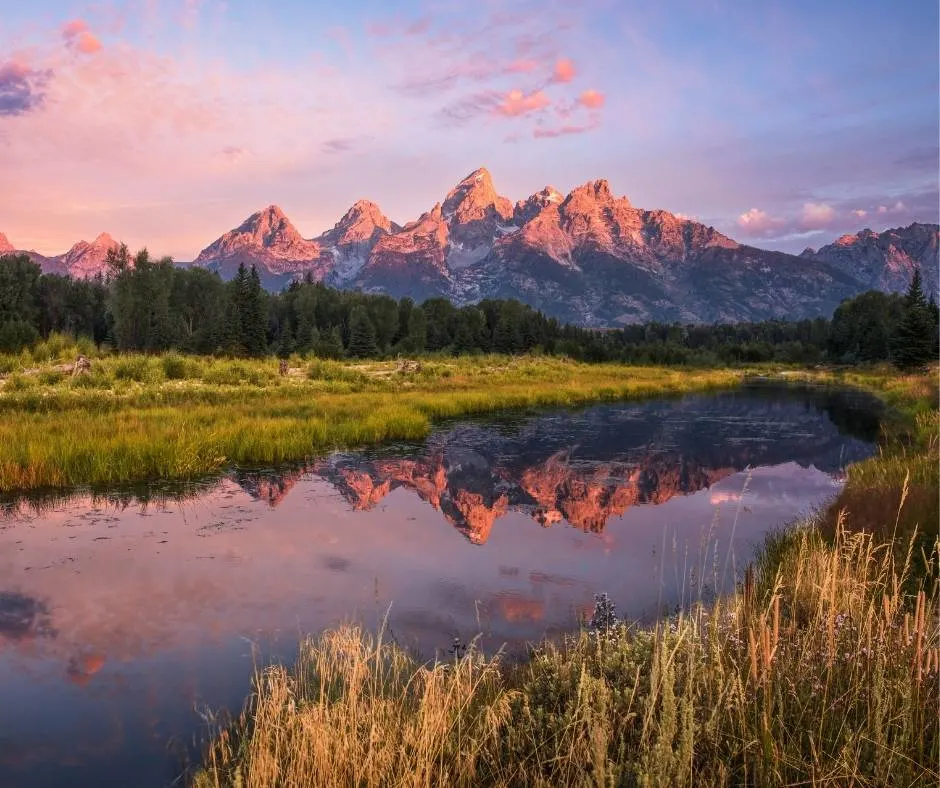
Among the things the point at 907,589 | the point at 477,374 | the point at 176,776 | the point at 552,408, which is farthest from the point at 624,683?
the point at 477,374

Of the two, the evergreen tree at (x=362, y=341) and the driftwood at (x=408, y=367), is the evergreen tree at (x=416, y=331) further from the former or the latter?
the driftwood at (x=408, y=367)

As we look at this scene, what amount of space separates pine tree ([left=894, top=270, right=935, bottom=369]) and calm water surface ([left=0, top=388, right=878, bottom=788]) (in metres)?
64.1

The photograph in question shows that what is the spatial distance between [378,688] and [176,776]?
2.08 meters

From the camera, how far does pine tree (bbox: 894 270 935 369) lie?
2936 inches

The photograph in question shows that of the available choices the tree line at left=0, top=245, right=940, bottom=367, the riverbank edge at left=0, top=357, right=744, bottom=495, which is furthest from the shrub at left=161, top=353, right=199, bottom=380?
the tree line at left=0, top=245, right=940, bottom=367

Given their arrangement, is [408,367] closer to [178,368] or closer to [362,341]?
[178,368]

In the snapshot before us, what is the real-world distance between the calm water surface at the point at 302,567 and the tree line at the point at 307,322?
168ft

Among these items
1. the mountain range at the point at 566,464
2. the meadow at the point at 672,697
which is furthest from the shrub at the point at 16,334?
the meadow at the point at 672,697

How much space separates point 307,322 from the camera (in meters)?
112

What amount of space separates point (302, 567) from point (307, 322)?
4077 inches

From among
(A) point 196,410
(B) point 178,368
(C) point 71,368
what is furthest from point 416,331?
(A) point 196,410

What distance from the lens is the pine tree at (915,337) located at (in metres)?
74.6

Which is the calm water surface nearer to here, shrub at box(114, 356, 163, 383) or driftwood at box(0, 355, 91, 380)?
shrub at box(114, 356, 163, 383)

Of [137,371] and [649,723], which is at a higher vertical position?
[137,371]
